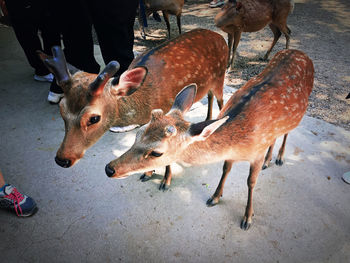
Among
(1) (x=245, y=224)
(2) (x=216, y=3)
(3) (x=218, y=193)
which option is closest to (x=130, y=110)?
(3) (x=218, y=193)

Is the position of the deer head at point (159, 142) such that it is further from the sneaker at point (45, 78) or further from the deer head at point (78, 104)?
the sneaker at point (45, 78)

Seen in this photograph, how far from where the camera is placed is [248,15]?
440 centimetres

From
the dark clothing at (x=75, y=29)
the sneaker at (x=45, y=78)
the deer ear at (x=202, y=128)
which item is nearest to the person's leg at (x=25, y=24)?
the sneaker at (x=45, y=78)

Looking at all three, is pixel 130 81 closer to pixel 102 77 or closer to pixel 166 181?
pixel 102 77

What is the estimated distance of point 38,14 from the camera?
3121mm

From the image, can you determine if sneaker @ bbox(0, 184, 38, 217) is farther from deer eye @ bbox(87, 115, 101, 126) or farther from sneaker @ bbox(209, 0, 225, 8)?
sneaker @ bbox(209, 0, 225, 8)

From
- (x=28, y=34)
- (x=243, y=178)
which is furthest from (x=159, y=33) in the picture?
(x=243, y=178)

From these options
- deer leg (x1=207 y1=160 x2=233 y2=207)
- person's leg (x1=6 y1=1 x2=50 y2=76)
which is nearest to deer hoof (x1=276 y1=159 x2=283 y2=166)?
deer leg (x1=207 y1=160 x2=233 y2=207)

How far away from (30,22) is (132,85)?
2319 mm

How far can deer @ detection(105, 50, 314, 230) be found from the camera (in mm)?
1574

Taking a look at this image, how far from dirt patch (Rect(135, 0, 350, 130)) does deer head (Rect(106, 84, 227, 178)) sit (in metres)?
2.69

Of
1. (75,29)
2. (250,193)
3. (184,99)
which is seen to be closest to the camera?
(184,99)

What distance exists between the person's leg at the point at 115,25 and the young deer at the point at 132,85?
629 mm

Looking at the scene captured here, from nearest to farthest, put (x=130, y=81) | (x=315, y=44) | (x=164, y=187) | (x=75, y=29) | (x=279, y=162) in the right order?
(x=130, y=81), (x=164, y=187), (x=279, y=162), (x=75, y=29), (x=315, y=44)
